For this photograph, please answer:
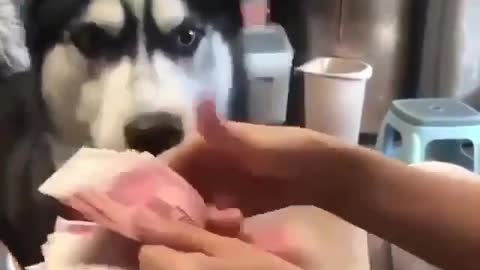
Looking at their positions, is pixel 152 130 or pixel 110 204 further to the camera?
pixel 152 130

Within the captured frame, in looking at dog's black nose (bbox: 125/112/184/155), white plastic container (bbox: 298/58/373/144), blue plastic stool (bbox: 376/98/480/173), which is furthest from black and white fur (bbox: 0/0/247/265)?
blue plastic stool (bbox: 376/98/480/173)

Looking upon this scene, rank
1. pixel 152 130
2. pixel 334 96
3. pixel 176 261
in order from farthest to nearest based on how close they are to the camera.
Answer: pixel 334 96 < pixel 152 130 < pixel 176 261

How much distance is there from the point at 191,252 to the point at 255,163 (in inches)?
5.1

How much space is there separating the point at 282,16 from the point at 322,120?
141 mm

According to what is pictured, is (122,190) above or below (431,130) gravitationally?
above

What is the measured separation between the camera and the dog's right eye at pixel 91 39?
0.74 m

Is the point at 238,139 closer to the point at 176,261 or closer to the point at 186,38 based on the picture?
the point at 176,261

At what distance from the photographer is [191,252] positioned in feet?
1.24

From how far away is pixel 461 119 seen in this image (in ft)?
3.19

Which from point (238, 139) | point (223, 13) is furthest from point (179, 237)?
point (223, 13)

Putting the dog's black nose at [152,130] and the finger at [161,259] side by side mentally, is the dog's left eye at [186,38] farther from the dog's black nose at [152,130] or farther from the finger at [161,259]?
the finger at [161,259]

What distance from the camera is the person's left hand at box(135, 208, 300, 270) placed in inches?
14.4

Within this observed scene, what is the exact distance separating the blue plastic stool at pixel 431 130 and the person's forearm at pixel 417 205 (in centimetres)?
46

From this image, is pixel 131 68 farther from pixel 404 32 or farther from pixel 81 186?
pixel 404 32
